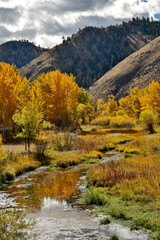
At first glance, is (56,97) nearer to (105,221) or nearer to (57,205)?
(57,205)

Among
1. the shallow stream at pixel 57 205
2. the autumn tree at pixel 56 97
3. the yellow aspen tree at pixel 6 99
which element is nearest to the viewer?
the shallow stream at pixel 57 205

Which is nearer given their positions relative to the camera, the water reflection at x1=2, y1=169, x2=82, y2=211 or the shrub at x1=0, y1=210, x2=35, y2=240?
the shrub at x1=0, y1=210, x2=35, y2=240

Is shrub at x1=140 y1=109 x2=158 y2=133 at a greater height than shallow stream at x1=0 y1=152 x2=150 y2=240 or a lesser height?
greater

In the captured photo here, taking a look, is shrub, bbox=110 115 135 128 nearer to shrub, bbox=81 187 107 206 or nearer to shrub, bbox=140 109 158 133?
shrub, bbox=140 109 158 133

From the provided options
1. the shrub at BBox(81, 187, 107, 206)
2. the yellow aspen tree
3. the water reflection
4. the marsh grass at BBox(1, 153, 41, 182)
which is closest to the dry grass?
the shrub at BBox(81, 187, 107, 206)

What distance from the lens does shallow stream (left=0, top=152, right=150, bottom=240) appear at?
29.8 ft

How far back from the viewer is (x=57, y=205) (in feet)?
40.7

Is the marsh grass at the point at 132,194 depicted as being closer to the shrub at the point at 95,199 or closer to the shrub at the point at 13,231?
the shrub at the point at 95,199

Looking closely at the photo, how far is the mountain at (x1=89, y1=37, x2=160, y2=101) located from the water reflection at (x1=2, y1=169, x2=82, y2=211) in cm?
12026

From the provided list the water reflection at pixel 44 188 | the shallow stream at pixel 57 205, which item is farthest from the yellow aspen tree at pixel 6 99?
the water reflection at pixel 44 188

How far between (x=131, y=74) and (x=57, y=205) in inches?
5672

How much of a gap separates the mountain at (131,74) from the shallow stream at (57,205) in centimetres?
12143

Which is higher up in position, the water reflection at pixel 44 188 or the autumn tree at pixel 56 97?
the autumn tree at pixel 56 97

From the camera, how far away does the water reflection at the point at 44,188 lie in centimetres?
1302
